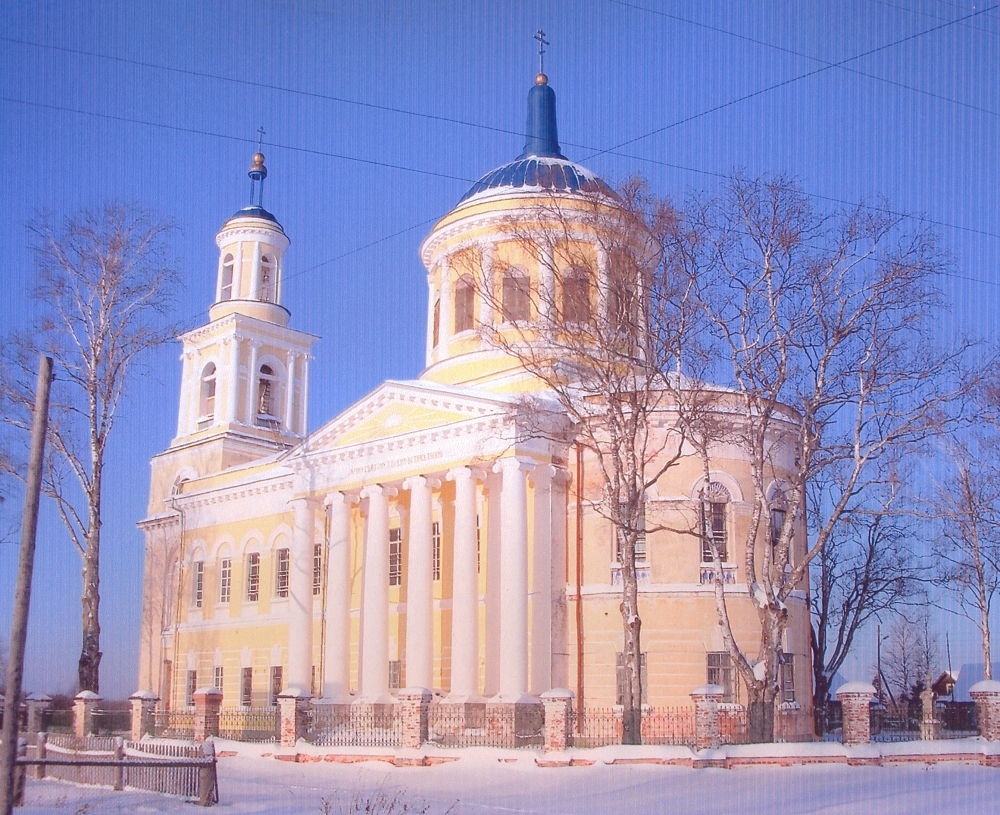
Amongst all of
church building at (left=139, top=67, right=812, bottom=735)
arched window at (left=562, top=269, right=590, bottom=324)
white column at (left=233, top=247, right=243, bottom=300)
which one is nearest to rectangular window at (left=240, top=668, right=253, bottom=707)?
church building at (left=139, top=67, right=812, bottom=735)

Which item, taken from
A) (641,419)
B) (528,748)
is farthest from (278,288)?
(528,748)

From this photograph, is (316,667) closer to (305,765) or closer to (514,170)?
(305,765)

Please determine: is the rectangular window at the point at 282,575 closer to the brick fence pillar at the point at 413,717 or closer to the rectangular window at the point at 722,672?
the brick fence pillar at the point at 413,717

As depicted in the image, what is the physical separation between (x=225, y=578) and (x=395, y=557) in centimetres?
745

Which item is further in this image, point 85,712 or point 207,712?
point 85,712

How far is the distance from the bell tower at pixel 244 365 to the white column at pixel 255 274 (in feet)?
0.10

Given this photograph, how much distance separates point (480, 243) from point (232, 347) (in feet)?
33.9

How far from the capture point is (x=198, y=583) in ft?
117

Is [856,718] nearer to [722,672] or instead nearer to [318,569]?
[722,672]

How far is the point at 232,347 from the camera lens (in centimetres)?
3650

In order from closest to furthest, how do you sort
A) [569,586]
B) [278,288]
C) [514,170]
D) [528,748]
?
1. [528,748]
2. [569,586]
3. [514,170]
4. [278,288]

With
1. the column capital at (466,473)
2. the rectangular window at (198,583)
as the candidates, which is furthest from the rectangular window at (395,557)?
the rectangular window at (198,583)

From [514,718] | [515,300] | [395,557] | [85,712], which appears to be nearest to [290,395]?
[395,557]

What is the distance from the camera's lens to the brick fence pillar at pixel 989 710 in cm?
1978
